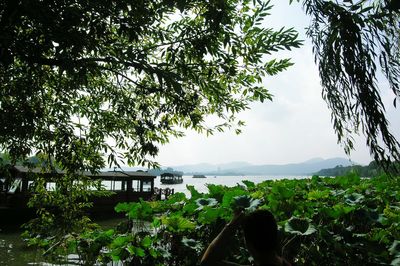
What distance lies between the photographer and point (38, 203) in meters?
5.30

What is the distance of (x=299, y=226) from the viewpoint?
4.28 metres

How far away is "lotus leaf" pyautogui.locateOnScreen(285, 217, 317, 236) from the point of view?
409cm

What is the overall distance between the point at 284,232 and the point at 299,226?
8.2 inches

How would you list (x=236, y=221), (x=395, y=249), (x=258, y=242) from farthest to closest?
(x=395, y=249)
(x=236, y=221)
(x=258, y=242)

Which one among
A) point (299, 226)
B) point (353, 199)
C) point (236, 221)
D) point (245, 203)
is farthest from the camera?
point (353, 199)

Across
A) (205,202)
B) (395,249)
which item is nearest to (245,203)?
(205,202)

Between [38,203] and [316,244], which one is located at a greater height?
[38,203]

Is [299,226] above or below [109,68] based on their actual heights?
below

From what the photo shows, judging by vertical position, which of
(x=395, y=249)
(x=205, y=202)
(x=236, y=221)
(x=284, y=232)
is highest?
(x=236, y=221)

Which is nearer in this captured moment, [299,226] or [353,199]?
[299,226]

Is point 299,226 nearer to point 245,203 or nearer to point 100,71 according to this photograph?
point 245,203

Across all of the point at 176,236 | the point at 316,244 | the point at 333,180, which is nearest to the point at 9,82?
the point at 176,236

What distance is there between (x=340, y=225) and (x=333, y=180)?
167 inches

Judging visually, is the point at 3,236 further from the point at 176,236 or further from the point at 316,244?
the point at 316,244
